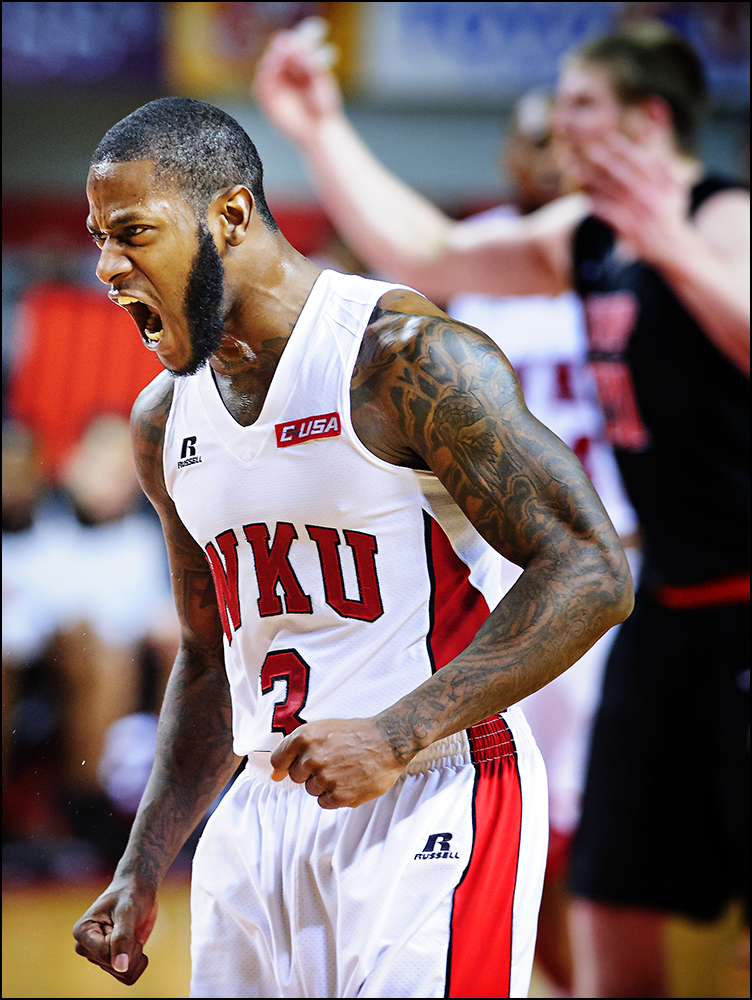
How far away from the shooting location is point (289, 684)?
1861 millimetres

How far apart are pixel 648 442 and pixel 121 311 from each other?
136 cm

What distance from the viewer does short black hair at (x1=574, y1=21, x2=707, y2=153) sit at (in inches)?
131

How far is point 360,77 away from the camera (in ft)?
29.7

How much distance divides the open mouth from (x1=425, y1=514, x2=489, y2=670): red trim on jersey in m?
0.46

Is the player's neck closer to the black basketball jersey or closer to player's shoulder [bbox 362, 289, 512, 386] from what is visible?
player's shoulder [bbox 362, 289, 512, 386]

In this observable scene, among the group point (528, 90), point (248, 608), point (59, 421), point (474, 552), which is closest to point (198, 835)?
point (248, 608)

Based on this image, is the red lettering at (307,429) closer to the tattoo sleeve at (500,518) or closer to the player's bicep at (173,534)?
the tattoo sleeve at (500,518)

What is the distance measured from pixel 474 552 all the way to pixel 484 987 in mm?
622

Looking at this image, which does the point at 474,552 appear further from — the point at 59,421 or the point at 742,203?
the point at 59,421

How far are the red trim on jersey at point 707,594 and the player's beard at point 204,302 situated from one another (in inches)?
75.1

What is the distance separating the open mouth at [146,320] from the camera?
171 centimetres

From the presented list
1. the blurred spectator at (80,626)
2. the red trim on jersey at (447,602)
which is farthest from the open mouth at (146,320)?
the blurred spectator at (80,626)

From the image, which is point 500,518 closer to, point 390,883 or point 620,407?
point 390,883

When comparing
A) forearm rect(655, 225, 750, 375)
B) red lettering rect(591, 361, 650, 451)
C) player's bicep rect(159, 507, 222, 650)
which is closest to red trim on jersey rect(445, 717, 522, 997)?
player's bicep rect(159, 507, 222, 650)
